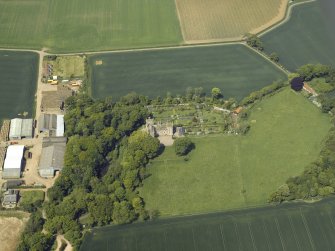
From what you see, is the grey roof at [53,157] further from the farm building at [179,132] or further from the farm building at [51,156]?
the farm building at [179,132]

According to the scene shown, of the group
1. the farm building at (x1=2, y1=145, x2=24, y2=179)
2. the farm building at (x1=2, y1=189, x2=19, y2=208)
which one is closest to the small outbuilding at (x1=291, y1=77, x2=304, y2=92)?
the farm building at (x1=2, y1=145, x2=24, y2=179)

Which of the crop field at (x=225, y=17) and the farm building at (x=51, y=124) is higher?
the crop field at (x=225, y=17)

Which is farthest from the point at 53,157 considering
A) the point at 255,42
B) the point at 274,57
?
the point at 274,57

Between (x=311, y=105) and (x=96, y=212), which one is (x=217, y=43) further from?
(x=96, y=212)

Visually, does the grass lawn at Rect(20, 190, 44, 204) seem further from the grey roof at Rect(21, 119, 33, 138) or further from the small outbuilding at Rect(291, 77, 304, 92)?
the small outbuilding at Rect(291, 77, 304, 92)

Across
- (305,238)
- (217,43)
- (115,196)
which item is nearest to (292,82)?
(217,43)

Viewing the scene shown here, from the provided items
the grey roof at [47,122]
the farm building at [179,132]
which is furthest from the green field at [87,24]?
the farm building at [179,132]
